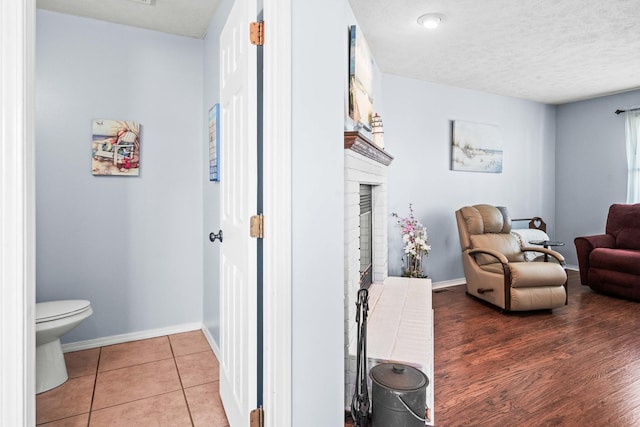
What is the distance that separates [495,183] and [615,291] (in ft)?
6.05

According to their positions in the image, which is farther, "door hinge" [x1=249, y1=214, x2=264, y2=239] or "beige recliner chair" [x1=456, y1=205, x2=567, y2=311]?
"beige recliner chair" [x1=456, y1=205, x2=567, y2=311]

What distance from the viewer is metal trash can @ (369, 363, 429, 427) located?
1546mm

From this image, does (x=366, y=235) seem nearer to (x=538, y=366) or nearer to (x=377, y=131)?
(x=377, y=131)

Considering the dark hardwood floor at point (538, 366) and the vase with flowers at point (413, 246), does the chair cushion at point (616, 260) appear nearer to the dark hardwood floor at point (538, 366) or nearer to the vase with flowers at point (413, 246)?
the dark hardwood floor at point (538, 366)

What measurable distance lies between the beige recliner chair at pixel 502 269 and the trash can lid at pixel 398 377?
2.19 m

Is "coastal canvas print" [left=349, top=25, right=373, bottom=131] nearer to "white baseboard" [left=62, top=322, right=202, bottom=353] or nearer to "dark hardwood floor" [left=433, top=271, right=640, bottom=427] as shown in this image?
"dark hardwood floor" [left=433, top=271, right=640, bottom=427]

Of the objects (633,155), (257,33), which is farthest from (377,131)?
(633,155)

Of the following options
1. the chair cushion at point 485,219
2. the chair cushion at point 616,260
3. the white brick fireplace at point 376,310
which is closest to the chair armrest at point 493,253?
the chair cushion at point 485,219

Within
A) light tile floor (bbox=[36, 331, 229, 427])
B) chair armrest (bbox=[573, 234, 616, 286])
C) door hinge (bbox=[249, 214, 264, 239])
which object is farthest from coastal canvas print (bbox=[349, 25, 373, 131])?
chair armrest (bbox=[573, 234, 616, 286])

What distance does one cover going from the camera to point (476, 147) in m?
4.70

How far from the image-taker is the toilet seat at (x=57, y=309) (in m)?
2.10

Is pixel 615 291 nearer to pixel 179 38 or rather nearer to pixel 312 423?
pixel 312 423

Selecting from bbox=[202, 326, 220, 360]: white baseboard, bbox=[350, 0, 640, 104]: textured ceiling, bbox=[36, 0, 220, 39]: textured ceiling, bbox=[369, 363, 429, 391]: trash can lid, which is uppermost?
bbox=[350, 0, 640, 104]: textured ceiling

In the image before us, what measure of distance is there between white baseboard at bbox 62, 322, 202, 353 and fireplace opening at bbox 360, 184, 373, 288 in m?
1.50
